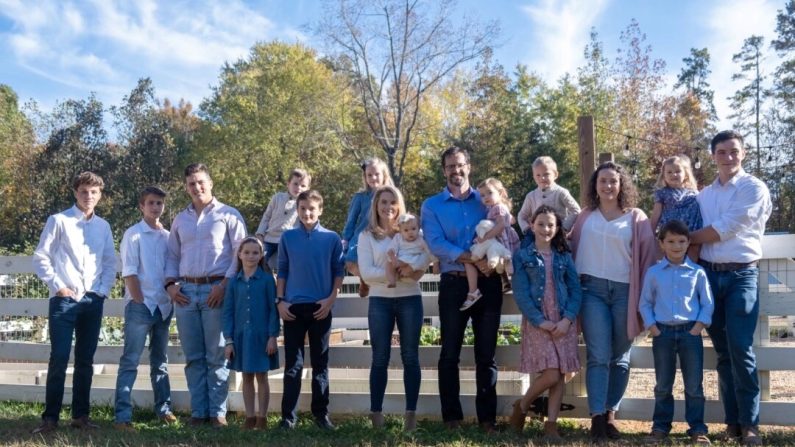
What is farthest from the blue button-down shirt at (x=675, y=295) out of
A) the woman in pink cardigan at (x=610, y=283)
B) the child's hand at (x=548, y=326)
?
the child's hand at (x=548, y=326)

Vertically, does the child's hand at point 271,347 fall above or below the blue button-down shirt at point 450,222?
below

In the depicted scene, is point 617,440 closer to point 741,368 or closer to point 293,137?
point 741,368

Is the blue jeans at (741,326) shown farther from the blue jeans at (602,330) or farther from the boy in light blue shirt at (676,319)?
the blue jeans at (602,330)

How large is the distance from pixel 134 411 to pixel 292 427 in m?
1.89

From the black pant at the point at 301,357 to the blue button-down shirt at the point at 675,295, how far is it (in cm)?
238

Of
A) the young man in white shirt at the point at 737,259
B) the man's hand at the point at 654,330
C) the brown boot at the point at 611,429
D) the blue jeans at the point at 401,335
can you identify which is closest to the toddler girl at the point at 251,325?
the blue jeans at the point at 401,335

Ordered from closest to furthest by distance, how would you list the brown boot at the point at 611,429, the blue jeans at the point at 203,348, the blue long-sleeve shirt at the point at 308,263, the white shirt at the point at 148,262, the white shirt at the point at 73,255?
the brown boot at the point at 611,429 → the blue long-sleeve shirt at the point at 308,263 → the white shirt at the point at 73,255 → the blue jeans at the point at 203,348 → the white shirt at the point at 148,262

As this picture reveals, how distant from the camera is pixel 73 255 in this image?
19.8 ft

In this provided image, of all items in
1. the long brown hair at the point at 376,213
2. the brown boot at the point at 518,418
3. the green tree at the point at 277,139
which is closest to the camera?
the brown boot at the point at 518,418

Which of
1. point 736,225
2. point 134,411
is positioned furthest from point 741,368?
point 134,411

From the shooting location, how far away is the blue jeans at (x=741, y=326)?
509 centimetres

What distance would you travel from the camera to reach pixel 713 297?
5.21 m

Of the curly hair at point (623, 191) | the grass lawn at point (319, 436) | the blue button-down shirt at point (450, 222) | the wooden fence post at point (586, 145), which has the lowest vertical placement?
the grass lawn at point (319, 436)

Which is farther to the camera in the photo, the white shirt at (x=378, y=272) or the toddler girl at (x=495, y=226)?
the white shirt at (x=378, y=272)
